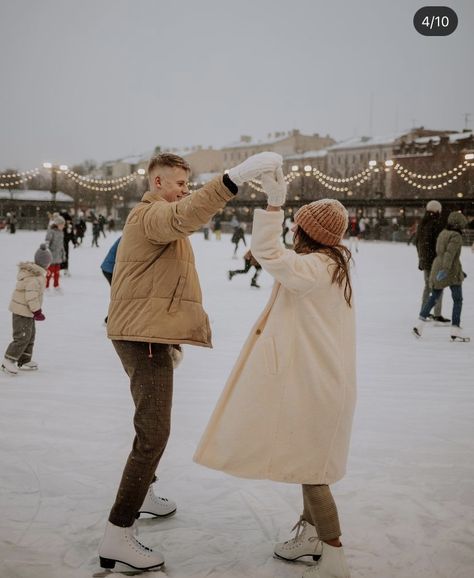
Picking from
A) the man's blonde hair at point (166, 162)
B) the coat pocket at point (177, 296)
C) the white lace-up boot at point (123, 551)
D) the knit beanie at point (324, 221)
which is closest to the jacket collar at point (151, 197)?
the man's blonde hair at point (166, 162)

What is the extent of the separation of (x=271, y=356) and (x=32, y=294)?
12.2ft

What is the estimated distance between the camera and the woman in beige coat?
249 cm

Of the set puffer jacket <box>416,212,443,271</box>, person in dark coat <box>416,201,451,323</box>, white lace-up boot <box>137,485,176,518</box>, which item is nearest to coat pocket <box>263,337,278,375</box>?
white lace-up boot <box>137,485,176,518</box>

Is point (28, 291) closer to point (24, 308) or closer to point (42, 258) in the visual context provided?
point (24, 308)

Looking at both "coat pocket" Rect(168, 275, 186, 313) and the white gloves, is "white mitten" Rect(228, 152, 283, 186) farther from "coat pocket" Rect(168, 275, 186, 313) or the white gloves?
"coat pocket" Rect(168, 275, 186, 313)

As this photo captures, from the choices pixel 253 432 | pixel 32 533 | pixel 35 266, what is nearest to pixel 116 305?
pixel 253 432

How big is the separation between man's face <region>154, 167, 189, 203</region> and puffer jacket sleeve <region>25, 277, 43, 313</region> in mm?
3329

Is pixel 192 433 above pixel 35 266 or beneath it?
beneath

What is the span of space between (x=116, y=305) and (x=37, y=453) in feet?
5.72

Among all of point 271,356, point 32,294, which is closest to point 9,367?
point 32,294

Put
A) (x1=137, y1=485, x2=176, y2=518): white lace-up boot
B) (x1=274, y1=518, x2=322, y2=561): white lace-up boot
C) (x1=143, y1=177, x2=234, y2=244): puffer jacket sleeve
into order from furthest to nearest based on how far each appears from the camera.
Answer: (x1=137, y1=485, x2=176, y2=518): white lace-up boot, (x1=274, y1=518, x2=322, y2=561): white lace-up boot, (x1=143, y1=177, x2=234, y2=244): puffer jacket sleeve

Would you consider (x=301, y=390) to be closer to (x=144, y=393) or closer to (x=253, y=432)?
(x=253, y=432)

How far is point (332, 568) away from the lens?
250 centimetres

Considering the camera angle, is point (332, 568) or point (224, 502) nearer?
point (332, 568)
